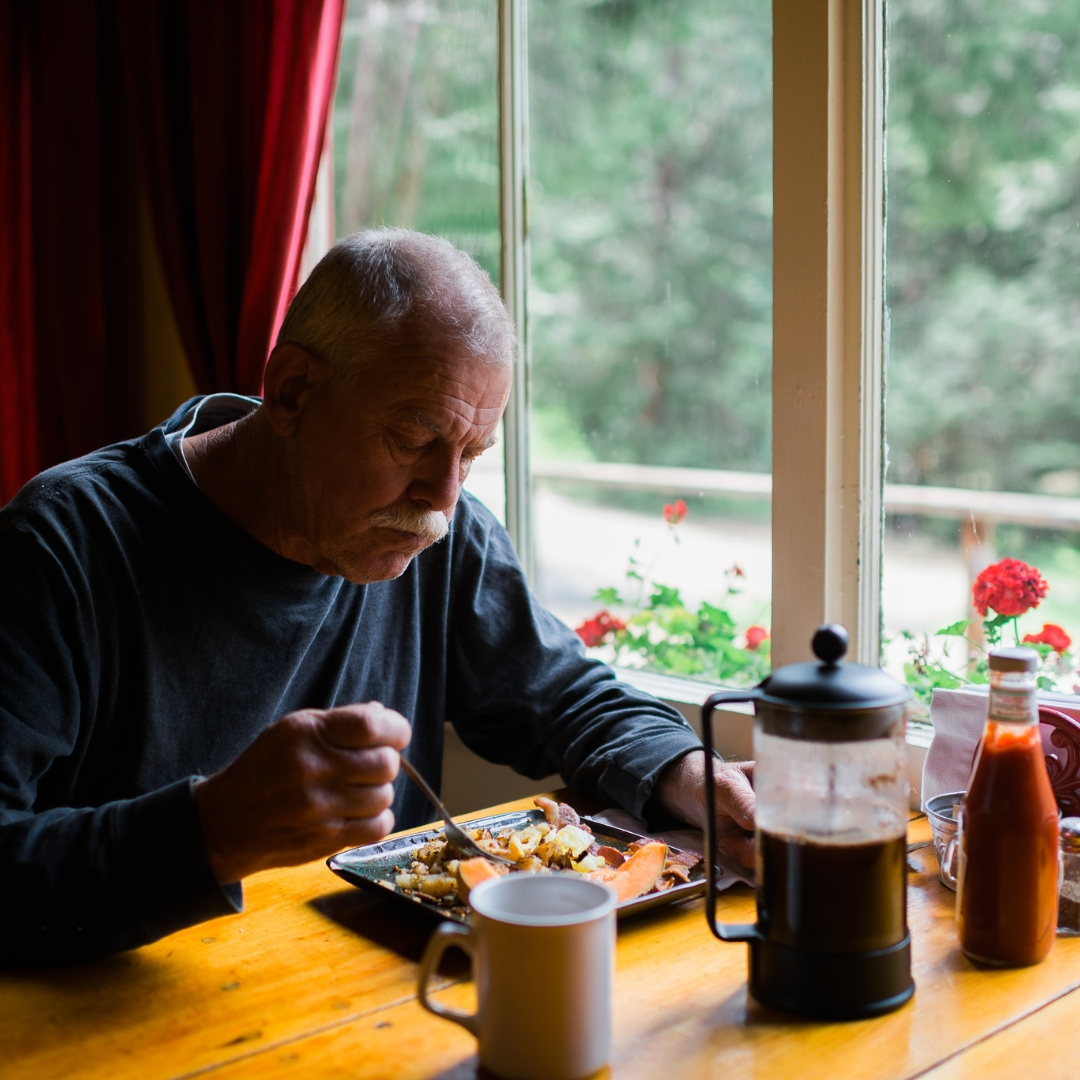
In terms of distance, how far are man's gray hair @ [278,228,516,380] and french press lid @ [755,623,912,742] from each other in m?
0.64

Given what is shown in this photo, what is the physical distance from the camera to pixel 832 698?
0.91 metres

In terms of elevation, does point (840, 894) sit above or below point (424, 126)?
below

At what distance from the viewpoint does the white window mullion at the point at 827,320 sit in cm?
160

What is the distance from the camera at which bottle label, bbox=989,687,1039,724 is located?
1038 mm

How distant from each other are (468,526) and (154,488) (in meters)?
0.49

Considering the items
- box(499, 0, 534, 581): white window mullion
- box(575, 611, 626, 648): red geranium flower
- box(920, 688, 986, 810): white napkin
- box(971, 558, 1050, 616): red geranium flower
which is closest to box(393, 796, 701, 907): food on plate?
box(920, 688, 986, 810): white napkin

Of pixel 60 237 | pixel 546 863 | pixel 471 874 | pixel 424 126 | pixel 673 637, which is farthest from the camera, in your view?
pixel 60 237

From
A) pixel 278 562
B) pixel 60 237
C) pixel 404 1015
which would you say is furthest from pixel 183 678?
pixel 60 237

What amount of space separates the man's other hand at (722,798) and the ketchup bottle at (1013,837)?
264 millimetres

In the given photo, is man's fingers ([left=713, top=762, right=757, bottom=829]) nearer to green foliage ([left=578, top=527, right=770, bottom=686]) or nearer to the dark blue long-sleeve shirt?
the dark blue long-sleeve shirt

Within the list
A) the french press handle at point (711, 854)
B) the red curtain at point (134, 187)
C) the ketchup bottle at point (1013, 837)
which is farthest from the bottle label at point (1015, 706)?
the red curtain at point (134, 187)

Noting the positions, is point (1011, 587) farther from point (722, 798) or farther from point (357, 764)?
point (357, 764)

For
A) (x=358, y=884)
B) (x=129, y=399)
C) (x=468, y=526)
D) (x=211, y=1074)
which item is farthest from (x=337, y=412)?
(x=129, y=399)

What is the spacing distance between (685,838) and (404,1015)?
49 cm
